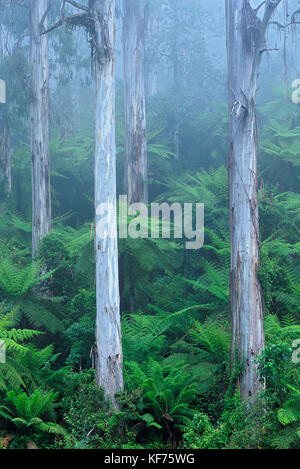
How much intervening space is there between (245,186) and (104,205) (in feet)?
6.51

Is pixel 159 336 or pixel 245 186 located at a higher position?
pixel 245 186

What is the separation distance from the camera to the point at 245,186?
6.93 meters

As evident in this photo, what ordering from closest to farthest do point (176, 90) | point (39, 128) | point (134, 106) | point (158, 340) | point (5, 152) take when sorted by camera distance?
point (158, 340)
point (39, 128)
point (134, 106)
point (5, 152)
point (176, 90)

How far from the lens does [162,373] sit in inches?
280

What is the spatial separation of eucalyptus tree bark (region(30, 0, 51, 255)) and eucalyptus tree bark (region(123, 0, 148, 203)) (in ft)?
7.11

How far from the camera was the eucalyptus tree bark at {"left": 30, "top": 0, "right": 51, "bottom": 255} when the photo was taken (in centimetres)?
1117

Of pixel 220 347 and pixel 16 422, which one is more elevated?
pixel 220 347

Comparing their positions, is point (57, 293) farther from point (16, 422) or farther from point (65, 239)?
point (16, 422)

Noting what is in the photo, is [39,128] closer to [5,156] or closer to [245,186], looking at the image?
[5,156]

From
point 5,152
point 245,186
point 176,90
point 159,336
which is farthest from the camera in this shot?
point 176,90

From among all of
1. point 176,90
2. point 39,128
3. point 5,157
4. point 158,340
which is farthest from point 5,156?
point 158,340
